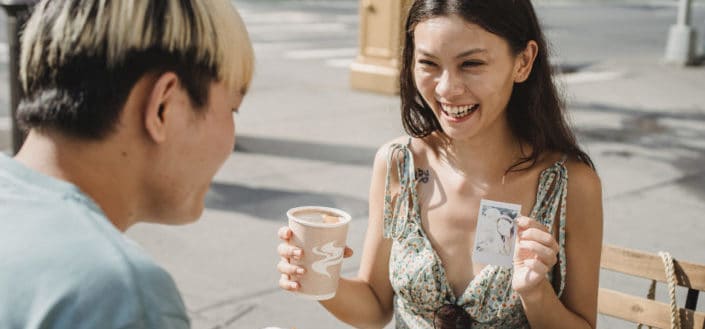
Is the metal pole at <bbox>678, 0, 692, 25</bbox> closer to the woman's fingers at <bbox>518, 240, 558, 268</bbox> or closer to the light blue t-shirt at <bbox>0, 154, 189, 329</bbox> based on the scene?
the woman's fingers at <bbox>518, 240, 558, 268</bbox>

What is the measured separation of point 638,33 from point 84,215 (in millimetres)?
18679

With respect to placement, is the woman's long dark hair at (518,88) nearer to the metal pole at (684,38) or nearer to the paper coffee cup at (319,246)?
the paper coffee cup at (319,246)

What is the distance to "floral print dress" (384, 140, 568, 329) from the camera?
2.54 meters

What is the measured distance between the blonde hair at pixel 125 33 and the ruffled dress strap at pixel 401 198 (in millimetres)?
1382

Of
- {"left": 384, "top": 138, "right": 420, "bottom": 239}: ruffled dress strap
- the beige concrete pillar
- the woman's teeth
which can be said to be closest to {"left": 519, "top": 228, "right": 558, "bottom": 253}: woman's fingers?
the woman's teeth

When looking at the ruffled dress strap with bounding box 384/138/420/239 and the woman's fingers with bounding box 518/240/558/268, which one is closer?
the woman's fingers with bounding box 518/240/558/268

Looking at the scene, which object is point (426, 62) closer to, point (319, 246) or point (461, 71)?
point (461, 71)

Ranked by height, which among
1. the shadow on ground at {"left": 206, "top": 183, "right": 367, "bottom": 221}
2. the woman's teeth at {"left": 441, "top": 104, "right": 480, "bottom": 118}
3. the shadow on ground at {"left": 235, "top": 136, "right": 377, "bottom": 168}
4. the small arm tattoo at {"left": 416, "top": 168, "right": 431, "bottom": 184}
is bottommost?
the shadow on ground at {"left": 235, "top": 136, "right": 377, "bottom": 168}

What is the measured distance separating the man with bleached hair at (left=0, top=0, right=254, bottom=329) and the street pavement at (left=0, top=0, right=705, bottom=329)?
179 centimetres

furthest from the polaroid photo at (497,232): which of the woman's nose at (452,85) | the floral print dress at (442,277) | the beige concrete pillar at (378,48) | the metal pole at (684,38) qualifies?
the metal pole at (684,38)

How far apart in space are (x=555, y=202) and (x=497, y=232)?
349 millimetres

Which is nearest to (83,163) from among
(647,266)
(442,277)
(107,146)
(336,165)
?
(107,146)

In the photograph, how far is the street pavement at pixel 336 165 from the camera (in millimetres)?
4883

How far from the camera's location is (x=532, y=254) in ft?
7.32
